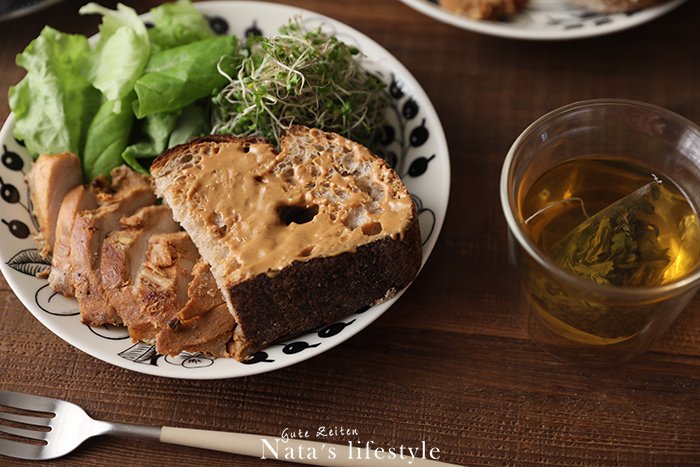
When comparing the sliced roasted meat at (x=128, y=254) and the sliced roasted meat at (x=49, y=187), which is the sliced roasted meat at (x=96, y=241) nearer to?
the sliced roasted meat at (x=128, y=254)

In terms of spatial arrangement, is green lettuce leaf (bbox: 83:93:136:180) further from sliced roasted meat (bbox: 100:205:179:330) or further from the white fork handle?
the white fork handle

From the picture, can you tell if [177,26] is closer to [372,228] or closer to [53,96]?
[53,96]

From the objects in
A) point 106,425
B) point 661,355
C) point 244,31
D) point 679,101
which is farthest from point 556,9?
point 106,425

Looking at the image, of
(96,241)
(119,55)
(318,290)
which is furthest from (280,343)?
(119,55)

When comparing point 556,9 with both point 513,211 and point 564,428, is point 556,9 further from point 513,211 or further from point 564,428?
point 564,428

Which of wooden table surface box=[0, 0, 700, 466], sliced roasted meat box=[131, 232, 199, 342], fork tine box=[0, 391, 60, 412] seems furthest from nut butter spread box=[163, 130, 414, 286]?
fork tine box=[0, 391, 60, 412]

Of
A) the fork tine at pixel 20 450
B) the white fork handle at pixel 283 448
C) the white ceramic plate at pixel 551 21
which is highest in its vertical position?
the white ceramic plate at pixel 551 21

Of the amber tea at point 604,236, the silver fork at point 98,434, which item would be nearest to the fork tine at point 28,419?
the silver fork at point 98,434
